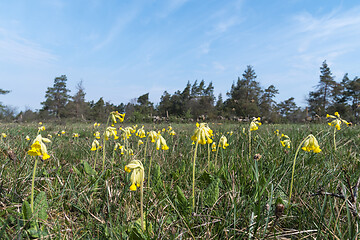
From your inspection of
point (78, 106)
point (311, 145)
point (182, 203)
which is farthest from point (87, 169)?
point (78, 106)

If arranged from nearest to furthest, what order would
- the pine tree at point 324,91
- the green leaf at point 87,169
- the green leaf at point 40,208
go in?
the green leaf at point 40,208 → the green leaf at point 87,169 → the pine tree at point 324,91

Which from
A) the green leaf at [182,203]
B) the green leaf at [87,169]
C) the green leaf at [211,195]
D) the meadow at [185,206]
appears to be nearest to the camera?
the meadow at [185,206]

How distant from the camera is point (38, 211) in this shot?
1480 mm

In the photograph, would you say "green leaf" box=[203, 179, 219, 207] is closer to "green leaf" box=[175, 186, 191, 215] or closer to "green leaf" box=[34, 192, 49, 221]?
"green leaf" box=[175, 186, 191, 215]

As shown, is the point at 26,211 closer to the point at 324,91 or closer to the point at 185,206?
the point at 185,206

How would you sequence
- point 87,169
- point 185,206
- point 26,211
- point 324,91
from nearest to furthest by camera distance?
point 26,211
point 185,206
point 87,169
point 324,91

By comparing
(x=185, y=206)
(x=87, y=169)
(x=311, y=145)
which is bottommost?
(x=185, y=206)

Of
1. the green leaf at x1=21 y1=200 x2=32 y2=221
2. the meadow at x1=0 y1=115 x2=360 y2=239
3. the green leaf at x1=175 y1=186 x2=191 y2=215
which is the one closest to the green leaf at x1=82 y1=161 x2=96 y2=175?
the meadow at x1=0 y1=115 x2=360 y2=239

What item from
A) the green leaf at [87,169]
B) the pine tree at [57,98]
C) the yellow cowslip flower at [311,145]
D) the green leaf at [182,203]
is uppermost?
the pine tree at [57,98]

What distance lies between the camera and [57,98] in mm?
56531

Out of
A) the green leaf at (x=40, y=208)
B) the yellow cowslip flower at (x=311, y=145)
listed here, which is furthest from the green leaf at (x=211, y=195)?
the green leaf at (x=40, y=208)

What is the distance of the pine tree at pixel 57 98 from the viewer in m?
54.6

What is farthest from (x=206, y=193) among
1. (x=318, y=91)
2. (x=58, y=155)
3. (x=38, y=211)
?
(x=318, y=91)

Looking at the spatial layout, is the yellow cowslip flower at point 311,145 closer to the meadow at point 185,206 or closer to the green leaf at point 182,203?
the meadow at point 185,206
